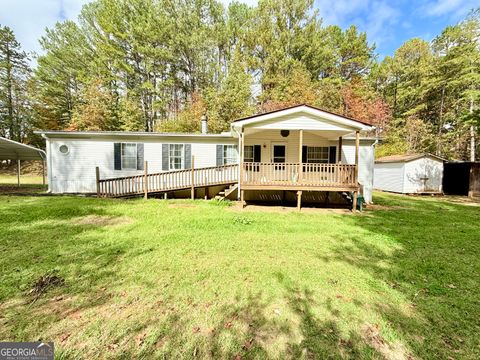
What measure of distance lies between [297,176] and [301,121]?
2.34 metres

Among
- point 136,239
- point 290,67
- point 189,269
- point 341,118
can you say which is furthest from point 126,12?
point 189,269

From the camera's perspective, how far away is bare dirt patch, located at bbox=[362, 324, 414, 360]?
2260mm

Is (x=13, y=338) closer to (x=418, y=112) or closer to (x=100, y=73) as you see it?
(x=100, y=73)

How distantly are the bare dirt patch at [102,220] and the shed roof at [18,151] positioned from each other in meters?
8.68

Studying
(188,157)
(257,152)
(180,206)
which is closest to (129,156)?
(188,157)

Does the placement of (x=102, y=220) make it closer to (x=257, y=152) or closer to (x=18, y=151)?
(x=257, y=152)

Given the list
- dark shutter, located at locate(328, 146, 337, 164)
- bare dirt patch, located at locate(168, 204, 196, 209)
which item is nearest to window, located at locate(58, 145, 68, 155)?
bare dirt patch, located at locate(168, 204, 196, 209)

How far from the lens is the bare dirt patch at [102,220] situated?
647 cm

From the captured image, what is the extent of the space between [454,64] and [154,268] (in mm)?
29055

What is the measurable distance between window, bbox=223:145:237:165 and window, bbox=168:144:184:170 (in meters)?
2.32

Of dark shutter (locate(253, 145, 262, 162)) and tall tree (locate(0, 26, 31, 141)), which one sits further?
tall tree (locate(0, 26, 31, 141))

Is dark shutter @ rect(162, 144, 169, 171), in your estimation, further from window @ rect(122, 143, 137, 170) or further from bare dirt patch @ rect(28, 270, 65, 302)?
bare dirt patch @ rect(28, 270, 65, 302)

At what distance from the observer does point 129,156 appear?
38.9 ft

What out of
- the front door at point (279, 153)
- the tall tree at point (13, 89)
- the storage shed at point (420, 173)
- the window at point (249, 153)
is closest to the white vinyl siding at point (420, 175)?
the storage shed at point (420, 173)
